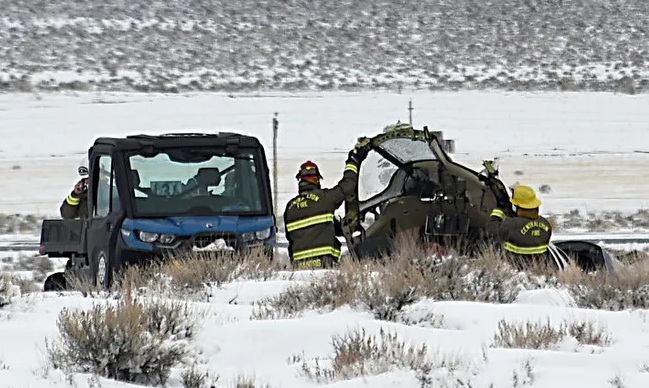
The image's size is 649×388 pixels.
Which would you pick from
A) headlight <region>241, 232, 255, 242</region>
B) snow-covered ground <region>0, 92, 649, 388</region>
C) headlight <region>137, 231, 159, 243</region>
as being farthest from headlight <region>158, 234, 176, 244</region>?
snow-covered ground <region>0, 92, 649, 388</region>

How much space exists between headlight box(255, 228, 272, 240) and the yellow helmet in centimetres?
244

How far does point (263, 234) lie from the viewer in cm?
1352

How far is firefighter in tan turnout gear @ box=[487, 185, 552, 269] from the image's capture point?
12578mm

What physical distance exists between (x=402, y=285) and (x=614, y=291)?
1562 mm

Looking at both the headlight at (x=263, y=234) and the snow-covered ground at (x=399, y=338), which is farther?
the headlight at (x=263, y=234)

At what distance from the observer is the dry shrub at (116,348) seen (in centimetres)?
781

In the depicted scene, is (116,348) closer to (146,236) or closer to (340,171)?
(146,236)

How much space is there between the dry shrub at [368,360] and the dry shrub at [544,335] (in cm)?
67

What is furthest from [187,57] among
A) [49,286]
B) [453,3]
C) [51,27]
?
[49,286]

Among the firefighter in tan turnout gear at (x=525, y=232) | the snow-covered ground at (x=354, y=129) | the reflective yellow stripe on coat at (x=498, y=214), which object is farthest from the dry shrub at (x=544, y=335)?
the snow-covered ground at (x=354, y=129)

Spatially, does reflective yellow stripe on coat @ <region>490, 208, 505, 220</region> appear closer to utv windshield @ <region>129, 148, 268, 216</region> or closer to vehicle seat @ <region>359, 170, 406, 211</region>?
vehicle seat @ <region>359, 170, 406, 211</region>

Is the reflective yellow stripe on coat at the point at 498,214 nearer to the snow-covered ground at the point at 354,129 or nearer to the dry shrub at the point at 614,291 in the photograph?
the dry shrub at the point at 614,291

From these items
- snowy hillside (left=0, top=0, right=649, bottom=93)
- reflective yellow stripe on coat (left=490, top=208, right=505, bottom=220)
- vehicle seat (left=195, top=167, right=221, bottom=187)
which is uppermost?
snowy hillside (left=0, top=0, right=649, bottom=93)

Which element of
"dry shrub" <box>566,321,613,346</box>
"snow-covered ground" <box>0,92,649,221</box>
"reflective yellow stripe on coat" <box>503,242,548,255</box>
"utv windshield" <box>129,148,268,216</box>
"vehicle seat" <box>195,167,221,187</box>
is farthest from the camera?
"snow-covered ground" <box>0,92,649,221</box>
